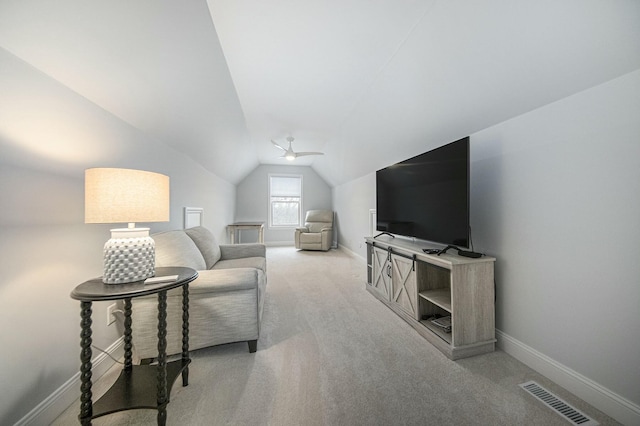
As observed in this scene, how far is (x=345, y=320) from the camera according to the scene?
2.25m

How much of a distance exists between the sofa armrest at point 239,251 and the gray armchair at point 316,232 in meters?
2.75

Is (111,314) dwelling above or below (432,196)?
below

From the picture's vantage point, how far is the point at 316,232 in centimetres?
623

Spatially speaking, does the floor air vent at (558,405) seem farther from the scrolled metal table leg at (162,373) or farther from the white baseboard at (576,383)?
the scrolled metal table leg at (162,373)

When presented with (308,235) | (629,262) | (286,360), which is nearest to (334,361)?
(286,360)

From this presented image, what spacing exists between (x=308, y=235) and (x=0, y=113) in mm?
5153

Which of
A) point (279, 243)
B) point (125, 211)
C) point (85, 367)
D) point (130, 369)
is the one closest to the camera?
point (85, 367)

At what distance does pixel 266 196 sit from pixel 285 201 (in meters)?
0.62

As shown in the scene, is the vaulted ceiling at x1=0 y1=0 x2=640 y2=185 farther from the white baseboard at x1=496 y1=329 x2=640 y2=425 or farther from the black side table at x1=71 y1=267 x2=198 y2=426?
the white baseboard at x1=496 y1=329 x2=640 y2=425

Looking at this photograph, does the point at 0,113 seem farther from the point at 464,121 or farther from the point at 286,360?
the point at 464,121

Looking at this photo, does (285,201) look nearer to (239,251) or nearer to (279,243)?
(279,243)

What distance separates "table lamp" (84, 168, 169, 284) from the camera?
112cm

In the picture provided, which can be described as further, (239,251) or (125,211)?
(239,251)

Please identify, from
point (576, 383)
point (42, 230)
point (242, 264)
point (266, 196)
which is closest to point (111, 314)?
point (42, 230)
